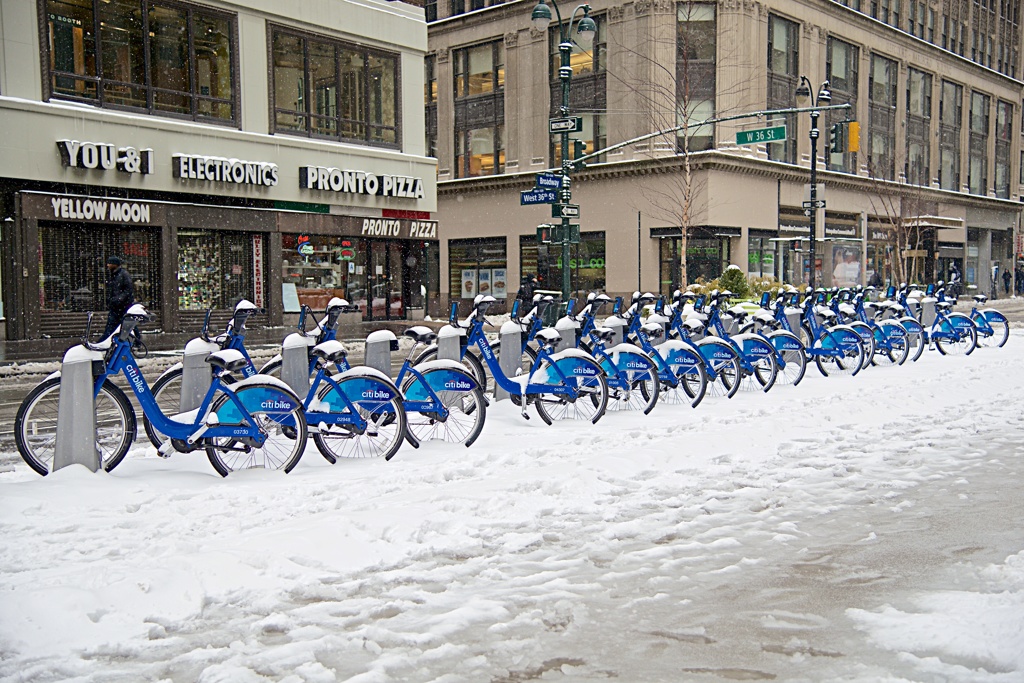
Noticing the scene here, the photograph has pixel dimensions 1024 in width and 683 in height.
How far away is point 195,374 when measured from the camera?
8172 mm

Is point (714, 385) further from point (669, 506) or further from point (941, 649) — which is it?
point (941, 649)

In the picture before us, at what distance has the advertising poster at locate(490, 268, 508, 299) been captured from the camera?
44.3m

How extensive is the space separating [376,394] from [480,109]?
38.8 m

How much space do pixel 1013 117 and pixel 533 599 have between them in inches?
2704

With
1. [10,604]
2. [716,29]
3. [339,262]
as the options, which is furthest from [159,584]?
[716,29]

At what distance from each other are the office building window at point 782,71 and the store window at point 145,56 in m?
24.1

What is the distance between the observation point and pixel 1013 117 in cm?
6275

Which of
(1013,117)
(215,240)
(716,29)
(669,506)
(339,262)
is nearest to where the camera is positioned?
(669,506)

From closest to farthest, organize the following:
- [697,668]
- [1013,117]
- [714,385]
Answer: [697,668], [714,385], [1013,117]

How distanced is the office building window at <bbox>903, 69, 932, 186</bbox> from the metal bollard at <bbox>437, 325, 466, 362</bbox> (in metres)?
46.7

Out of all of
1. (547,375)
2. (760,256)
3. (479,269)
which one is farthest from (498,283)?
(547,375)

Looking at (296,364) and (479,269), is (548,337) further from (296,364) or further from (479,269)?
(479,269)

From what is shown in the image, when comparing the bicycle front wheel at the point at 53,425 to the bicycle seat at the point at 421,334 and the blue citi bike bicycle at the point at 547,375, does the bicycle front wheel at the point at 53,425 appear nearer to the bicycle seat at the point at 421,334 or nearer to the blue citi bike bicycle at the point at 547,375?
the bicycle seat at the point at 421,334

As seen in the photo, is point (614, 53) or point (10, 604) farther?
point (614, 53)
